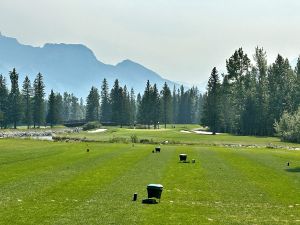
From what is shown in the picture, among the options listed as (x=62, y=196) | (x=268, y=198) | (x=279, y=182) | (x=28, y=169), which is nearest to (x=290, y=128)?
(x=279, y=182)

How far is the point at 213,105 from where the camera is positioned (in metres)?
169

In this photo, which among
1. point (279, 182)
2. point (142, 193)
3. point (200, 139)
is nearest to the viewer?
point (142, 193)

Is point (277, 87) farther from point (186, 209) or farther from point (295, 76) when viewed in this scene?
point (186, 209)

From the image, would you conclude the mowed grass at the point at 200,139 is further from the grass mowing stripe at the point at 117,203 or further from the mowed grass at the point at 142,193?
the grass mowing stripe at the point at 117,203

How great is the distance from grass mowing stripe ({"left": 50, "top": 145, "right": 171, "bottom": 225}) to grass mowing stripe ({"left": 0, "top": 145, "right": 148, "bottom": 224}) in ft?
2.23

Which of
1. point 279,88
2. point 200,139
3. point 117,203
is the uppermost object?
point 279,88

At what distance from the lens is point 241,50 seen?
570 ft

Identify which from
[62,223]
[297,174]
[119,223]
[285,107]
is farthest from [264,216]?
[285,107]

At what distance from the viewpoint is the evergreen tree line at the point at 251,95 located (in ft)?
512

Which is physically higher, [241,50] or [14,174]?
[241,50]

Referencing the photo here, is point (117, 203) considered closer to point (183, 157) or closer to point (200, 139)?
point (183, 157)

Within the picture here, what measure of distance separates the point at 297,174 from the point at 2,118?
168424 millimetres

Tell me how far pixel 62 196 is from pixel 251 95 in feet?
454

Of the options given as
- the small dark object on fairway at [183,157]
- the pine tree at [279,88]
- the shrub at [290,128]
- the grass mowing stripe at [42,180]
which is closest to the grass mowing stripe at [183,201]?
the grass mowing stripe at [42,180]
